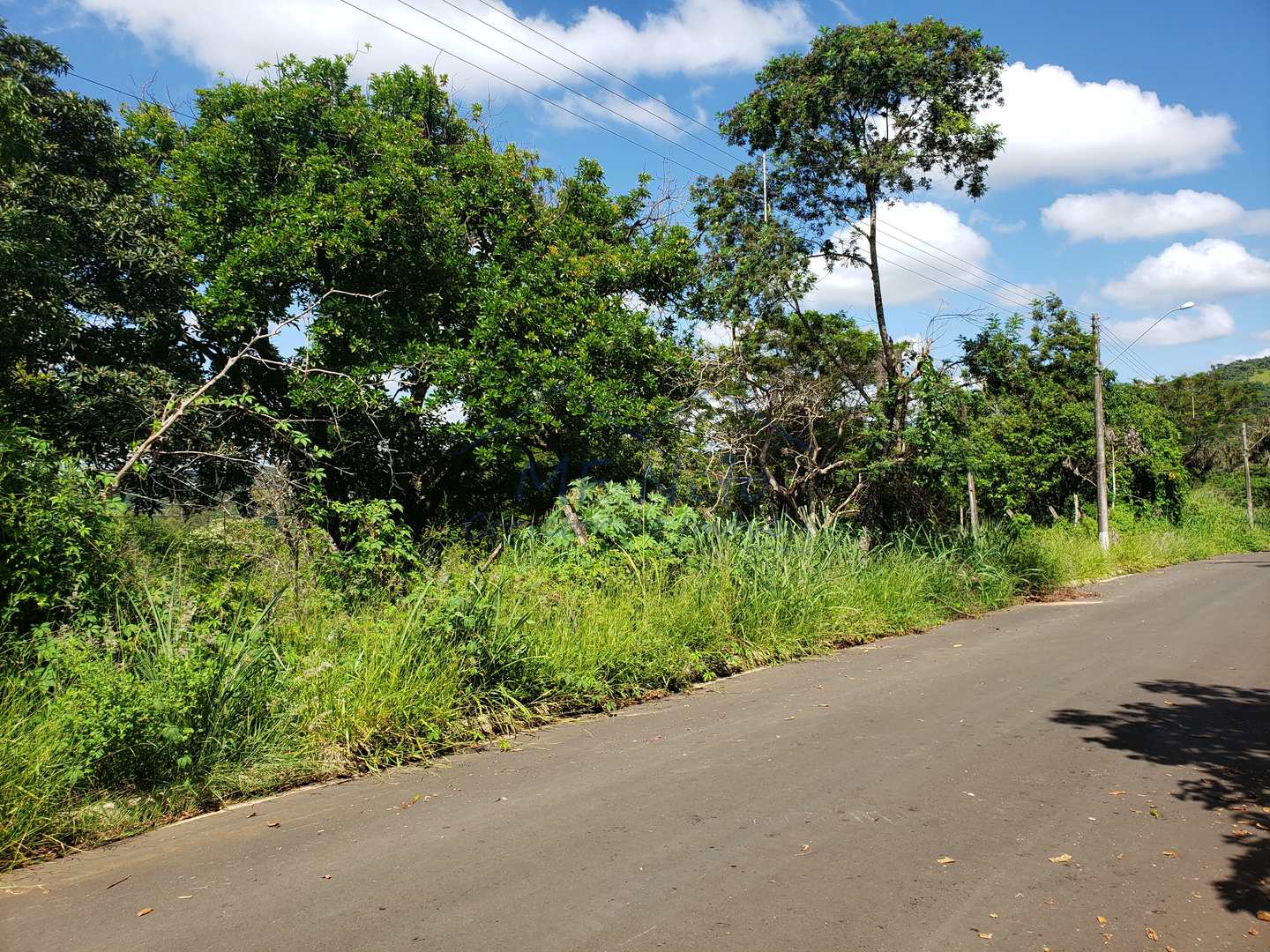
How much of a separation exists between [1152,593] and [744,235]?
1036cm

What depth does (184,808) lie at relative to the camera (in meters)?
4.84

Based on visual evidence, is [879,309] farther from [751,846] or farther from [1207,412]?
[1207,412]

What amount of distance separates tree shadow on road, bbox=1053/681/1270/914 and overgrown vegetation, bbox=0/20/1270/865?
3545 millimetres

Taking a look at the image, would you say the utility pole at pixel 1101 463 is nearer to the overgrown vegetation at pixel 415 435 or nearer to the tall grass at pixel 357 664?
the overgrown vegetation at pixel 415 435

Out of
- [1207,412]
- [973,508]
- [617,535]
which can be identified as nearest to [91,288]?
[617,535]

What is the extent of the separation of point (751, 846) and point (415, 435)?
1134cm

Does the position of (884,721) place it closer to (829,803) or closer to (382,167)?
(829,803)

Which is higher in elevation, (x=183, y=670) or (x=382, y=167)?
(x=382, y=167)

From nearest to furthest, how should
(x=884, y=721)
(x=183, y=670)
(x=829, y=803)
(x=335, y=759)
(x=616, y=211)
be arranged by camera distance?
(x=829, y=803) < (x=183, y=670) < (x=335, y=759) < (x=884, y=721) < (x=616, y=211)

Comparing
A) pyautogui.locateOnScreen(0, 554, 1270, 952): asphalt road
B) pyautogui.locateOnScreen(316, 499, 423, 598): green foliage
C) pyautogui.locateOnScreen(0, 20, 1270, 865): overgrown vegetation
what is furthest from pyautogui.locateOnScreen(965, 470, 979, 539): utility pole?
pyautogui.locateOnScreen(316, 499, 423, 598): green foliage

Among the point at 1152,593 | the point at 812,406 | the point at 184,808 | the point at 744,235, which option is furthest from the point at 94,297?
the point at 1152,593

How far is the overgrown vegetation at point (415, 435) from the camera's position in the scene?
18.8 feet

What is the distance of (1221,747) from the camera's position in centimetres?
573

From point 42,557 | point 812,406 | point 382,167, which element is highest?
point 382,167
